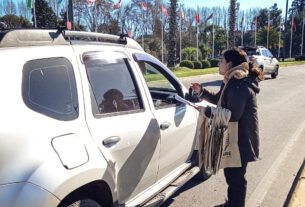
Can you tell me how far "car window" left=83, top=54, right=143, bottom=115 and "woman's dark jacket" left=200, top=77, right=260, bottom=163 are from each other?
0.84 m

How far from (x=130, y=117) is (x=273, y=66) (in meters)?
19.1

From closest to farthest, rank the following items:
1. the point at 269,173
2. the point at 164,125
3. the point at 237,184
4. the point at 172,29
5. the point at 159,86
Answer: the point at 164,125, the point at 237,184, the point at 159,86, the point at 269,173, the point at 172,29

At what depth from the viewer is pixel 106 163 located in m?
2.38

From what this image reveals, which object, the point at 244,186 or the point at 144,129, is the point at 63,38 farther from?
the point at 244,186

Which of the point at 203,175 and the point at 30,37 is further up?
the point at 30,37

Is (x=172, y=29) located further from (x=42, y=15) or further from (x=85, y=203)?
(x=85, y=203)

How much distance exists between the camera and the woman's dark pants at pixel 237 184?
3527 millimetres

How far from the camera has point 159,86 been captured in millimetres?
4207

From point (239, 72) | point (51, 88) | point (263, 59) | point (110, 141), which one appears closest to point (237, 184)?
point (239, 72)

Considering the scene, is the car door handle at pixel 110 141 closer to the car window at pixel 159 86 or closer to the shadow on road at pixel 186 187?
the car window at pixel 159 86

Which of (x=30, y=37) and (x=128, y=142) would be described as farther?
(x=128, y=142)

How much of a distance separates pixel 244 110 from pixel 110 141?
1.55 meters

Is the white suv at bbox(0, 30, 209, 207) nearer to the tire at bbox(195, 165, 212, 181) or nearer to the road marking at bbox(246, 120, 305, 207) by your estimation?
the tire at bbox(195, 165, 212, 181)

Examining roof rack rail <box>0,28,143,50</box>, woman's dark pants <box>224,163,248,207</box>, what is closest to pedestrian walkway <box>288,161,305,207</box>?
woman's dark pants <box>224,163,248,207</box>
